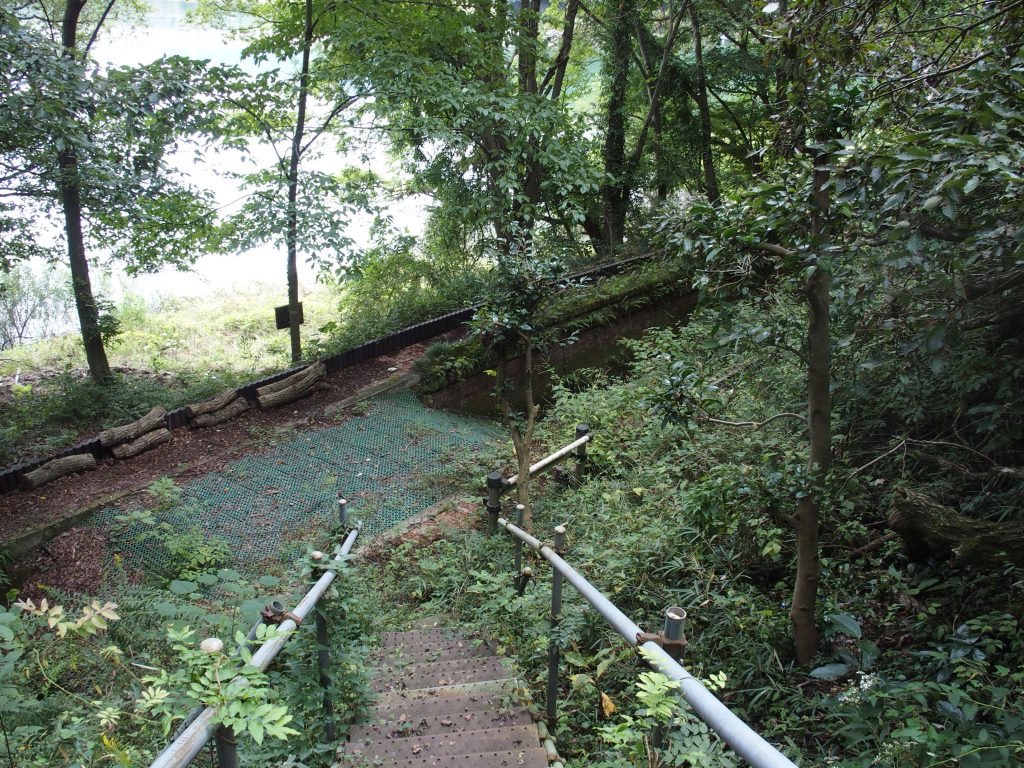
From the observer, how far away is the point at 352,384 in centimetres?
811

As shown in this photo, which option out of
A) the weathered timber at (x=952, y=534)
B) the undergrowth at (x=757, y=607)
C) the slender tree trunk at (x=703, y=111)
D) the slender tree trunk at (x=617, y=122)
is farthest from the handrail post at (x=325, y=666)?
the slender tree trunk at (x=703, y=111)

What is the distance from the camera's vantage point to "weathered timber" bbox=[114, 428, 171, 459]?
21.0 ft

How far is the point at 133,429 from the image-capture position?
652 cm

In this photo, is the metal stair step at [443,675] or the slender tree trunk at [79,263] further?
the slender tree trunk at [79,263]

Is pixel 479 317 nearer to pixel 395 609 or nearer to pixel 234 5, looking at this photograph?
pixel 395 609

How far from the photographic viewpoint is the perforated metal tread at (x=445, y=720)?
8.15 feet

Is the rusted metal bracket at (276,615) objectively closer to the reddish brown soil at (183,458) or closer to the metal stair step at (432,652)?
the metal stair step at (432,652)

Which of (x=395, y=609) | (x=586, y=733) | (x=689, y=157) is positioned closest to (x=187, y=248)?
(x=395, y=609)

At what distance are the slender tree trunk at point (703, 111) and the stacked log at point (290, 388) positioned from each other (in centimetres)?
738

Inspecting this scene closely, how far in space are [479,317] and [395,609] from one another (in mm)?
2384

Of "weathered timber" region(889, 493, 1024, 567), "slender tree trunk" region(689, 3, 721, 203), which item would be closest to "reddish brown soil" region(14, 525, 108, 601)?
"weathered timber" region(889, 493, 1024, 567)

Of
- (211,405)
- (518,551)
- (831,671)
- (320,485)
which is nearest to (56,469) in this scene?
(211,405)

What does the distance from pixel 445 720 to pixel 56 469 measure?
16.5 ft

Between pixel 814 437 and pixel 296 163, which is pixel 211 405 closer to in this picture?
pixel 296 163
